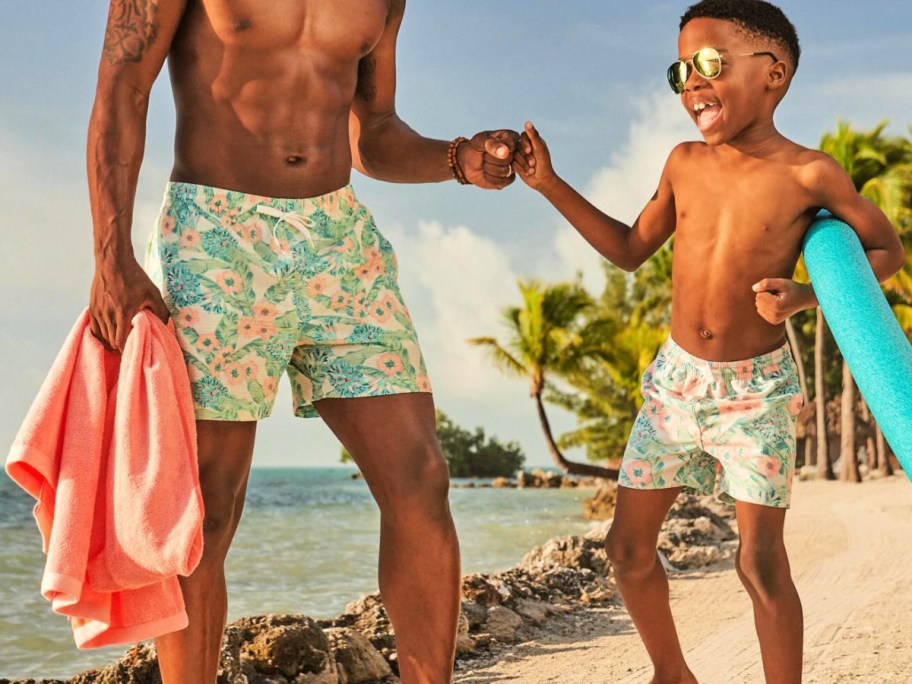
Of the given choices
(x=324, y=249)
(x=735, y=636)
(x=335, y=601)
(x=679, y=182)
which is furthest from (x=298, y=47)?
(x=335, y=601)

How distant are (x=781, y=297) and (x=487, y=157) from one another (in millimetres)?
1079

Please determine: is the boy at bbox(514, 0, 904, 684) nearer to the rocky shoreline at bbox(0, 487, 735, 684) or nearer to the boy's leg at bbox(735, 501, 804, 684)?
the boy's leg at bbox(735, 501, 804, 684)

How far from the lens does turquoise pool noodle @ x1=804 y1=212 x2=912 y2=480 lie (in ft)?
7.78

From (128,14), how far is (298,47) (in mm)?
455

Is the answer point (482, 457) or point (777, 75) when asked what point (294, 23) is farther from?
point (482, 457)

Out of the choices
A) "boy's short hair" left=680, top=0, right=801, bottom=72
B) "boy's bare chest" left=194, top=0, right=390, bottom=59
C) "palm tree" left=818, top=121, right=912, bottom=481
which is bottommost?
"boy's bare chest" left=194, top=0, right=390, bottom=59

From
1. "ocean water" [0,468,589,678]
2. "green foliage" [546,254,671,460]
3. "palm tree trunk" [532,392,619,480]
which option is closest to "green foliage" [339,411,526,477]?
"green foliage" [546,254,671,460]

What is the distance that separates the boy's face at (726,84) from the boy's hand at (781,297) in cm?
56

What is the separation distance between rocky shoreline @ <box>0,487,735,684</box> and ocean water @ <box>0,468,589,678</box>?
104 inches

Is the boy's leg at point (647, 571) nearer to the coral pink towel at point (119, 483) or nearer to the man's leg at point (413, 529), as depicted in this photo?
the man's leg at point (413, 529)

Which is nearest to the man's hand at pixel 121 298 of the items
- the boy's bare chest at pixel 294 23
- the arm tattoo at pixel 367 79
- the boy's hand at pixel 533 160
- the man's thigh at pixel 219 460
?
the man's thigh at pixel 219 460

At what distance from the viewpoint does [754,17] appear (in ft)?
11.3

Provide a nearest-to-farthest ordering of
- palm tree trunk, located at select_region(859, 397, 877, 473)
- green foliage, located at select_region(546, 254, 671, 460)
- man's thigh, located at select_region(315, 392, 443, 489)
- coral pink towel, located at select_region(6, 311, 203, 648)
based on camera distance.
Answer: coral pink towel, located at select_region(6, 311, 203, 648) → man's thigh, located at select_region(315, 392, 443, 489) → palm tree trunk, located at select_region(859, 397, 877, 473) → green foliage, located at select_region(546, 254, 671, 460)

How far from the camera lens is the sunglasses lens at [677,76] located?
339 cm
